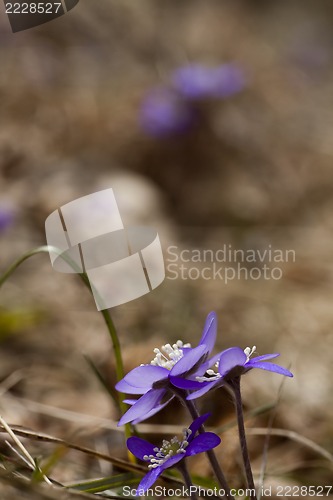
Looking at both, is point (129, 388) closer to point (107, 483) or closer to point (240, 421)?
point (240, 421)

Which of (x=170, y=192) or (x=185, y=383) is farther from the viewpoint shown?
(x=170, y=192)

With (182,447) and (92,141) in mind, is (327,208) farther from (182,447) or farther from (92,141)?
(182,447)

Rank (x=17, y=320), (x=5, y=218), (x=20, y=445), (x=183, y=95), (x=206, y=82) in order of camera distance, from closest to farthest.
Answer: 1. (x=20, y=445)
2. (x=17, y=320)
3. (x=5, y=218)
4. (x=183, y=95)
5. (x=206, y=82)

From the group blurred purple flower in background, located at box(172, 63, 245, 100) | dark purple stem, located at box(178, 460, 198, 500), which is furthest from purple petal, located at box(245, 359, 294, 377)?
blurred purple flower in background, located at box(172, 63, 245, 100)

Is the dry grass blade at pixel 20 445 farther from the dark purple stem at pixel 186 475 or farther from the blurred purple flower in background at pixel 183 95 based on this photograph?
the blurred purple flower in background at pixel 183 95

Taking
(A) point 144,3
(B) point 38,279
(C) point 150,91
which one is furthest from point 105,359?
(A) point 144,3

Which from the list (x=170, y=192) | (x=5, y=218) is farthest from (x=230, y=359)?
(x=170, y=192)

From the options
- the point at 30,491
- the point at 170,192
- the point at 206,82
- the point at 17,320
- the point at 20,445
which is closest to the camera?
the point at 30,491
